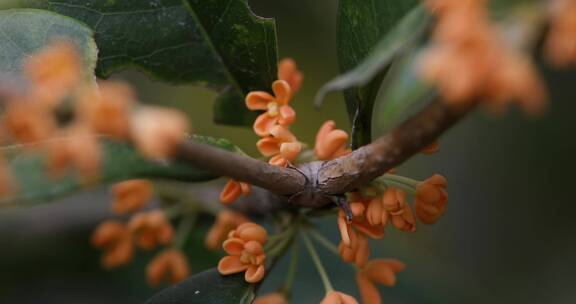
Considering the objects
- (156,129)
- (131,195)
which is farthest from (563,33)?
Answer: (131,195)

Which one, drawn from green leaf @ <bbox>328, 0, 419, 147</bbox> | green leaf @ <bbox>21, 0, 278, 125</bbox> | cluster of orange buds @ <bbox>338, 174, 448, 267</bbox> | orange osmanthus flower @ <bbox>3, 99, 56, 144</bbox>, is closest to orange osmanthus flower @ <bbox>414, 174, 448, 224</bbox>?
cluster of orange buds @ <bbox>338, 174, 448, 267</bbox>

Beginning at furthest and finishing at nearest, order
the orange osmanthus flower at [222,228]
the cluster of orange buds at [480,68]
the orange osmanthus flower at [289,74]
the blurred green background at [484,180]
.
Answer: the blurred green background at [484,180] < the orange osmanthus flower at [222,228] < the orange osmanthus flower at [289,74] < the cluster of orange buds at [480,68]

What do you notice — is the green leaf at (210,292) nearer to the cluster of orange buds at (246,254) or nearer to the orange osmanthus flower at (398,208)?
the cluster of orange buds at (246,254)

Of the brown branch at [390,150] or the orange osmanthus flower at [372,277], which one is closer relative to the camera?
the brown branch at [390,150]

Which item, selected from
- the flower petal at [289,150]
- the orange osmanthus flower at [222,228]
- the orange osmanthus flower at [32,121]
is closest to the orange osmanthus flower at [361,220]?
the flower petal at [289,150]

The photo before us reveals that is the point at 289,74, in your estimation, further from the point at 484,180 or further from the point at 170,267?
the point at 484,180

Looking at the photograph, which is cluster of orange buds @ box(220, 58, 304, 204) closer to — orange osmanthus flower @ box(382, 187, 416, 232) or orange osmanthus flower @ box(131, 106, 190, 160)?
orange osmanthus flower @ box(382, 187, 416, 232)
